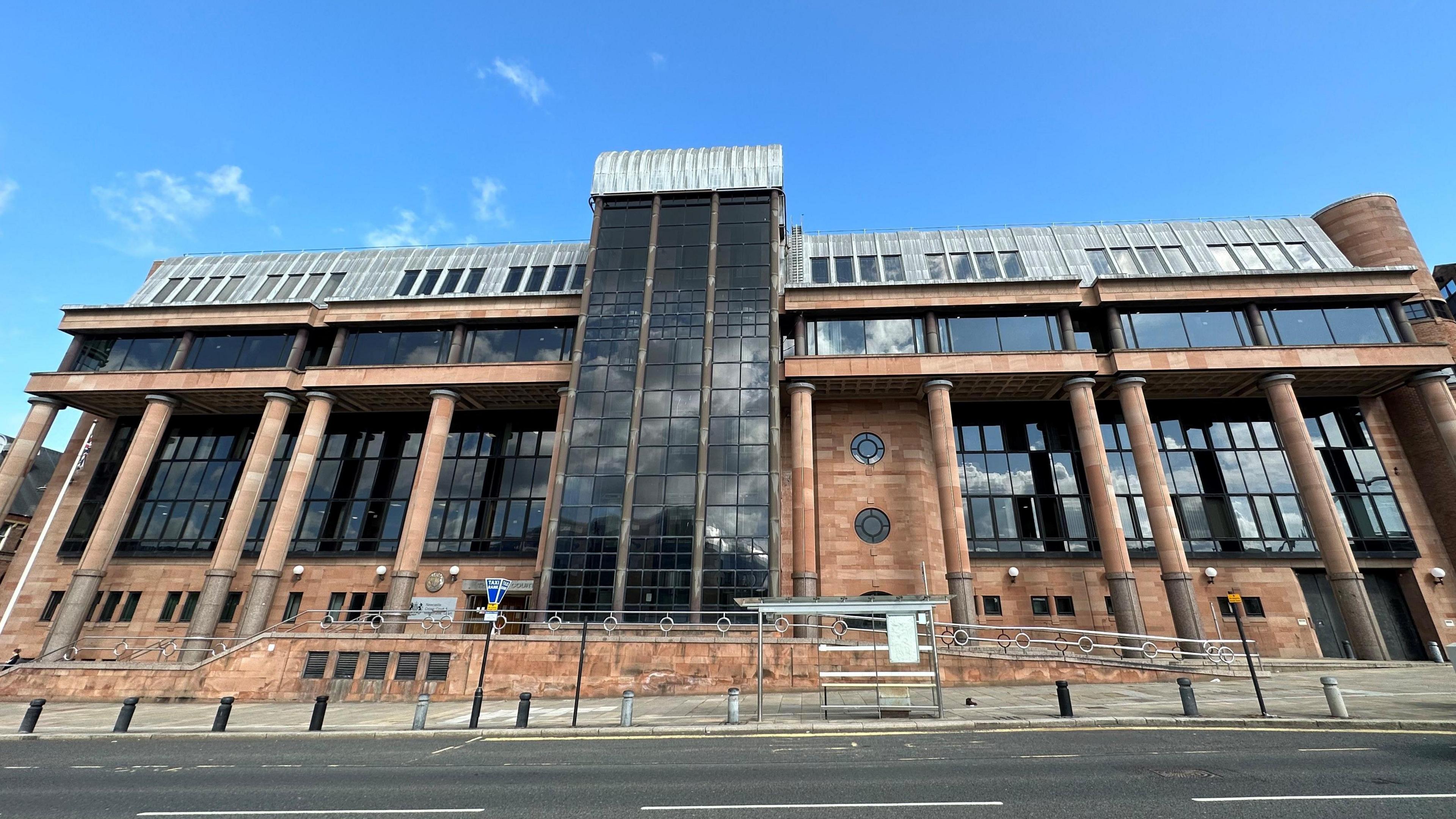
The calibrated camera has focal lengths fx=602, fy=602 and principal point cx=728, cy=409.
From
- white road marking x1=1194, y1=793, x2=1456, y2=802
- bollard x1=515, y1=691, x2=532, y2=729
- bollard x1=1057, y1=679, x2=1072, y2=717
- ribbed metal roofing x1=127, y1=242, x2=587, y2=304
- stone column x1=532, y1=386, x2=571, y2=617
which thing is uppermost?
ribbed metal roofing x1=127, y1=242, x2=587, y2=304

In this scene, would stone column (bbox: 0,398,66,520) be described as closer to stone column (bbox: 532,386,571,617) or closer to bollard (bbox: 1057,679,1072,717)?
stone column (bbox: 532,386,571,617)

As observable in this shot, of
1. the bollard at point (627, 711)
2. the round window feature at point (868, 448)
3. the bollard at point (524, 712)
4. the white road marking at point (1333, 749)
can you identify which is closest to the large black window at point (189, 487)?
the bollard at point (524, 712)

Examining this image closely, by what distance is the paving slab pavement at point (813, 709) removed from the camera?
1484 centimetres

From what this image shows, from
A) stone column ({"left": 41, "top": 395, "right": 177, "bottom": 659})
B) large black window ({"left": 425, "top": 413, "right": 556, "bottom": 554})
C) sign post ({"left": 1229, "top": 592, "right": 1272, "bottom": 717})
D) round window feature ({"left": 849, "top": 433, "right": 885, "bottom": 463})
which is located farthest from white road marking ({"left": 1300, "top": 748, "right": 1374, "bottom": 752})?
stone column ({"left": 41, "top": 395, "right": 177, "bottom": 659})

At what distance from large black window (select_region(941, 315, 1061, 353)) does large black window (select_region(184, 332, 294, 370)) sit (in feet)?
122

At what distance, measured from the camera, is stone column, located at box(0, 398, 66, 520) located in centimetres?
3100

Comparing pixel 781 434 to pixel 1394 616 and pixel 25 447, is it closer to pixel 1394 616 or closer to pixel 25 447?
pixel 1394 616

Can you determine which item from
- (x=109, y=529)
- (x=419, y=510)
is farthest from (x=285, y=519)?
(x=109, y=529)

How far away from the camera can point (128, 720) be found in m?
15.3

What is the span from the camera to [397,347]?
112 feet

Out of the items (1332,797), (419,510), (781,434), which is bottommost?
(1332,797)

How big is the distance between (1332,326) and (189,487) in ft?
208

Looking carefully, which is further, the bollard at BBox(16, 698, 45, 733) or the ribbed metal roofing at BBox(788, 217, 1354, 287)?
the ribbed metal roofing at BBox(788, 217, 1354, 287)

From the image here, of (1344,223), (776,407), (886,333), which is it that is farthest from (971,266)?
(1344,223)
